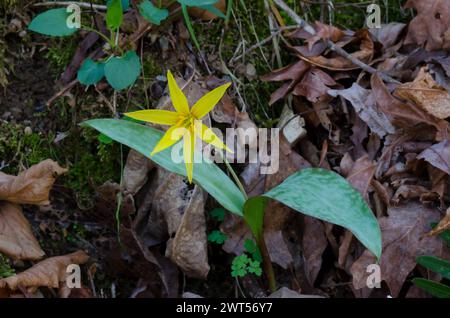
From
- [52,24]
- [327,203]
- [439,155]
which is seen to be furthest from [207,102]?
[439,155]

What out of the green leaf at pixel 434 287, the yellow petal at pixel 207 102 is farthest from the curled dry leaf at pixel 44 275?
the green leaf at pixel 434 287

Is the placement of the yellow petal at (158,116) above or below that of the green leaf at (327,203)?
above

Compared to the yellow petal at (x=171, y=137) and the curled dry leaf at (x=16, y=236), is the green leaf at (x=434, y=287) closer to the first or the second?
the yellow petal at (x=171, y=137)

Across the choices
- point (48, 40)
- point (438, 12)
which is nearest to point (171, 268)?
point (48, 40)

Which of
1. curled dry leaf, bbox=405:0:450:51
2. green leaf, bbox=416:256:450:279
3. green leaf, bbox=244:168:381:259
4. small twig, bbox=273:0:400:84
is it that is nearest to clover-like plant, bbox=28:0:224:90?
small twig, bbox=273:0:400:84

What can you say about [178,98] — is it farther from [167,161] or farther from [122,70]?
[122,70]
